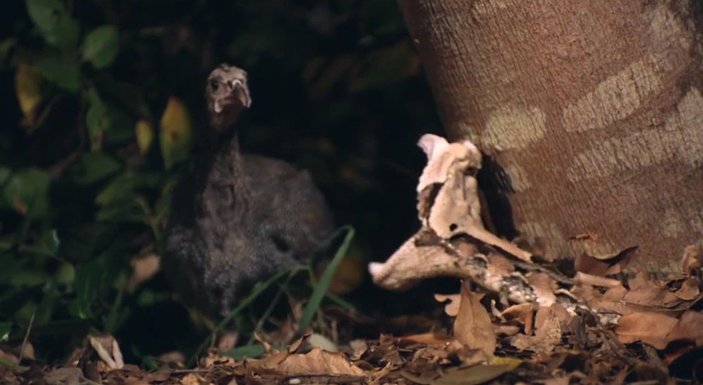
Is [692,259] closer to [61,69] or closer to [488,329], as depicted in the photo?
[488,329]

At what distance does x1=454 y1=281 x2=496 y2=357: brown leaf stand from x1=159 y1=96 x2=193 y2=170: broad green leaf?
73.5 inches

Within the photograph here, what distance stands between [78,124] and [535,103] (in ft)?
7.38

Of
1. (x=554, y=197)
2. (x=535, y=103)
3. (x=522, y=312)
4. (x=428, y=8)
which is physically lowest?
(x=522, y=312)

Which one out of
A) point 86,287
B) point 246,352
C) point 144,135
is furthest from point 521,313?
point 144,135

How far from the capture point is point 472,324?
2885 mm

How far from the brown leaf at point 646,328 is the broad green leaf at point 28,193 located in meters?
2.42

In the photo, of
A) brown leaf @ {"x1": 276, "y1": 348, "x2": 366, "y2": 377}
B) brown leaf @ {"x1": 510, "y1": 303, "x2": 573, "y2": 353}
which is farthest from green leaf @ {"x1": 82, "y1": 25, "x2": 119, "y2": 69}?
brown leaf @ {"x1": 510, "y1": 303, "x2": 573, "y2": 353}

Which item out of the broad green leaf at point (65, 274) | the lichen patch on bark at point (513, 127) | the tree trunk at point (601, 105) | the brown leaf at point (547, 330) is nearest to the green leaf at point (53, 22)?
the broad green leaf at point (65, 274)

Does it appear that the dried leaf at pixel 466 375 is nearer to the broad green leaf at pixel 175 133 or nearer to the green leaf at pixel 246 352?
the green leaf at pixel 246 352

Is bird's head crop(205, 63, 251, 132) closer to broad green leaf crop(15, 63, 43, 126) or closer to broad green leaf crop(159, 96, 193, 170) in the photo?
broad green leaf crop(159, 96, 193, 170)

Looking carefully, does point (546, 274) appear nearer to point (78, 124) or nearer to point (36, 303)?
point (36, 303)

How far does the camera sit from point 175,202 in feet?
14.5

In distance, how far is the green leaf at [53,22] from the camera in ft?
13.9

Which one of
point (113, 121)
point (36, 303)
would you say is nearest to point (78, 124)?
point (113, 121)
